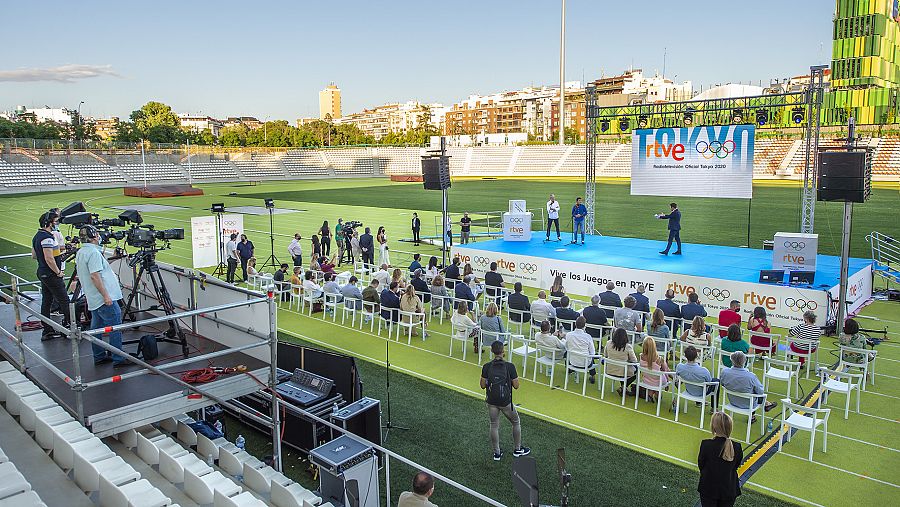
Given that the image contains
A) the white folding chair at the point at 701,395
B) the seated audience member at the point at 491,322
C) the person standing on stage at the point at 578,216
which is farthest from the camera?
the person standing on stage at the point at 578,216

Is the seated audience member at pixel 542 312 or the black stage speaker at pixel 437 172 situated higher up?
the black stage speaker at pixel 437 172

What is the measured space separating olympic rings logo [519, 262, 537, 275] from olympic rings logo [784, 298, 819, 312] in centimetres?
645

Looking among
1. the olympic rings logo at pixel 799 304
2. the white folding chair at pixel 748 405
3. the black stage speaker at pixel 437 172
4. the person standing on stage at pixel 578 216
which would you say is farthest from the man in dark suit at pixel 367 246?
the white folding chair at pixel 748 405

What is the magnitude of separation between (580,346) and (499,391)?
9.14 feet

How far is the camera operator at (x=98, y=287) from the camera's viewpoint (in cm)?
713

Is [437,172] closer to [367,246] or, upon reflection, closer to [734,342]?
[367,246]

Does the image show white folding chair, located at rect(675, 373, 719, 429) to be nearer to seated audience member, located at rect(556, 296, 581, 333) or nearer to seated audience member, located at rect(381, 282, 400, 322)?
seated audience member, located at rect(556, 296, 581, 333)

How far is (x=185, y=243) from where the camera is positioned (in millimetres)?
26125

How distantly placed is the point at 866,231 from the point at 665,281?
52.8 feet

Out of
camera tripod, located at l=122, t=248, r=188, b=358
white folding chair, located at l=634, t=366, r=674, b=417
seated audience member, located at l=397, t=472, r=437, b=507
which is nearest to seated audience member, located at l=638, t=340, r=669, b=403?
white folding chair, located at l=634, t=366, r=674, b=417

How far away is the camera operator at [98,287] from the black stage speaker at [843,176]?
13.2 m

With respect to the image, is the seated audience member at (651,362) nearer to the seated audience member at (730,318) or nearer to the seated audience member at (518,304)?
the seated audience member at (730,318)

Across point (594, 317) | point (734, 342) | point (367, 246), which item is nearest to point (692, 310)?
point (594, 317)

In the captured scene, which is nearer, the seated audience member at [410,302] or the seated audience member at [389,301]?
the seated audience member at [410,302]
